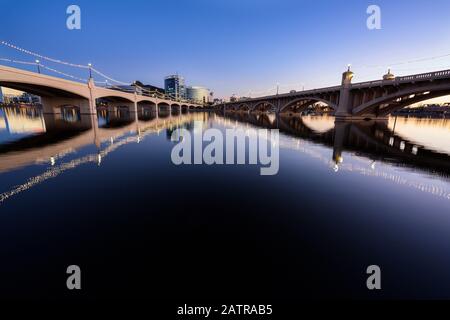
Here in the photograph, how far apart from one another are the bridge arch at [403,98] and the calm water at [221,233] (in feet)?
103

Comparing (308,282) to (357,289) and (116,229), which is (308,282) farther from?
(116,229)

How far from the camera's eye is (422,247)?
4047 mm

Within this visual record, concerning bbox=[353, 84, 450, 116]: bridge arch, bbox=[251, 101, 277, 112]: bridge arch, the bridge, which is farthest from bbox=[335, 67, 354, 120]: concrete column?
bbox=[251, 101, 277, 112]: bridge arch

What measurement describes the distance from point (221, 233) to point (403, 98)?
5323cm

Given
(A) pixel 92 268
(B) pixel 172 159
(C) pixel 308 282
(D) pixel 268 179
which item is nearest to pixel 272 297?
(C) pixel 308 282

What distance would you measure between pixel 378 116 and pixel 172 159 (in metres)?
50.8

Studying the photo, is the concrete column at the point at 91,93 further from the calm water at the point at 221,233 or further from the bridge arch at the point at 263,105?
the bridge arch at the point at 263,105

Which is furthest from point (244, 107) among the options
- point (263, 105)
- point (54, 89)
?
point (54, 89)

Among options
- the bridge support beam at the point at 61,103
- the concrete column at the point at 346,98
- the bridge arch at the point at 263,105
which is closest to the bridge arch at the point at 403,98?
the concrete column at the point at 346,98

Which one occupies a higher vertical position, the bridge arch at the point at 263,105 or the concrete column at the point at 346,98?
the bridge arch at the point at 263,105

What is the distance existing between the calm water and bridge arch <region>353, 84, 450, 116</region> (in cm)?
3150

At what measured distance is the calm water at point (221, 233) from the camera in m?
3.10

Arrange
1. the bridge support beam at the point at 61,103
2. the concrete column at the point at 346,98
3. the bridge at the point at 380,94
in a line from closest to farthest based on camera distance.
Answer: the bridge at the point at 380,94
the concrete column at the point at 346,98
the bridge support beam at the point at 61,103

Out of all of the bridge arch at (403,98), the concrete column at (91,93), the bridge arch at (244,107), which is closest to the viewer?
the bridge arch at (403,98)
